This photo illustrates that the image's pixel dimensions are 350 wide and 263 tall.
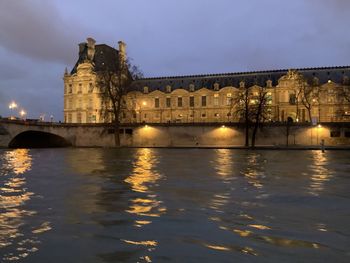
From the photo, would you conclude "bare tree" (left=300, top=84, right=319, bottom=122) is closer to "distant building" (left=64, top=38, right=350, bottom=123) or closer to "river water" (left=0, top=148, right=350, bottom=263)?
"distant building" (left=64, top=38, right=350, bottom=123)

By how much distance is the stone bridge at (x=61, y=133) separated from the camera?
79.9m

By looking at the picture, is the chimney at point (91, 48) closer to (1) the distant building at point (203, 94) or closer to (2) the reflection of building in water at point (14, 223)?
(1) the distant building at point (203, 94)

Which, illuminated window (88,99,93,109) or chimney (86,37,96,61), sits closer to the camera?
illuminated window (88,99,93,109)

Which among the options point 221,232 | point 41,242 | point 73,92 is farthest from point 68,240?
point 73,92

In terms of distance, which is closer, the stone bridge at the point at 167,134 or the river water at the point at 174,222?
the river water at the point at 174,222

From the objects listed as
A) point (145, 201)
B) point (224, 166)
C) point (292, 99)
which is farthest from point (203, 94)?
point (145, 201)

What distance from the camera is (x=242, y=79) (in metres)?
100

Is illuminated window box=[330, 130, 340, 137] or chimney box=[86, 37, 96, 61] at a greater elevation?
chimney box=[86, 37, 96, 61]

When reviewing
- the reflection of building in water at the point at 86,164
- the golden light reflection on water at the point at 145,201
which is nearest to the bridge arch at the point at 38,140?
the reflection of building in water at the point at 86,164

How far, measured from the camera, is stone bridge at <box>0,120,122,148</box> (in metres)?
79.9

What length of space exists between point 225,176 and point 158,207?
10.2m

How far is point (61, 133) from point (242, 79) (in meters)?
41.9

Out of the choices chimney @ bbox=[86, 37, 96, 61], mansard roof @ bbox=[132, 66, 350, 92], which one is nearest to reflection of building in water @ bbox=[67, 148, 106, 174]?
mansard roof @ bbox=[132, 66, 350, 92]

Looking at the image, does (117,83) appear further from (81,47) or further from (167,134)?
(81,47)
